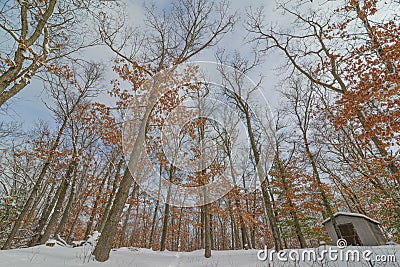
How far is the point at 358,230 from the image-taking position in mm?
10227

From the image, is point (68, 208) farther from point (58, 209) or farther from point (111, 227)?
point (111, 227)

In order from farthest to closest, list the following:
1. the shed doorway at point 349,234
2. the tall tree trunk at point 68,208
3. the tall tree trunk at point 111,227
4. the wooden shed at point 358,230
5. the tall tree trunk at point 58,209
→ 1. the shed doorway at point 349,234
2. the wooden shed at point 358,230
3. the tall tree trunk at point 68,208
4. the tall tree trunk at point 58,209
5. the tall tree trunk at point 111,227


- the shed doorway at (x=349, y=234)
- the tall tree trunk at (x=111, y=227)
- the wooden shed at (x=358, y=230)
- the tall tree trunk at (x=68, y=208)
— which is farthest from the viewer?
the shed doorway at (x=349, y=234)

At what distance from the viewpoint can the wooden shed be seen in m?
9.82

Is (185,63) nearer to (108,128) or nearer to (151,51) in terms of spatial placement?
(151,51)

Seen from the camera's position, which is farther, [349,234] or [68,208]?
[349,234]

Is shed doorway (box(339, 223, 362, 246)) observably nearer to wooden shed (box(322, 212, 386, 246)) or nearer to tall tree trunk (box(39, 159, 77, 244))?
wooden shed (box(322, 212, 386, 246))

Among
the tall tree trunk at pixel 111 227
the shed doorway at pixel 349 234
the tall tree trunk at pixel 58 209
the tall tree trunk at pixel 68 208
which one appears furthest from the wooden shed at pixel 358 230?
the tall tree trunk at pixel 58 209

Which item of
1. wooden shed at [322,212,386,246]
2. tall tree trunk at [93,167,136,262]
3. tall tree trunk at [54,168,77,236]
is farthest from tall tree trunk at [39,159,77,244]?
wooden shed at [322,212,386,246]

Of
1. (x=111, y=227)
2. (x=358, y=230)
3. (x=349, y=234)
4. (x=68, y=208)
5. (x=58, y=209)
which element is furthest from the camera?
(x=349, y=234)

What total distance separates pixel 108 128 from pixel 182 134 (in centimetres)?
440

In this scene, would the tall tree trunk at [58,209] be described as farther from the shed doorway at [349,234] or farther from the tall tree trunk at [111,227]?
the shed doorway at [349,234]

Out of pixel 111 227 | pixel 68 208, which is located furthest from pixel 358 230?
pixel 68 208

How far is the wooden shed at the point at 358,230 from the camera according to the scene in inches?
387
